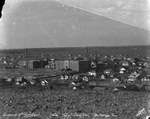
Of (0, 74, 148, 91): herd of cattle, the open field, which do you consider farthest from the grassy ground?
(0, 74, 148, 91): herd of cattle

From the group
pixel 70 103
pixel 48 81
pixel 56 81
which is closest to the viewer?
pixel 70 103

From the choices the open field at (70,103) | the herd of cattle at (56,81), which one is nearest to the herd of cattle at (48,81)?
the herd of cattle at (56,81)

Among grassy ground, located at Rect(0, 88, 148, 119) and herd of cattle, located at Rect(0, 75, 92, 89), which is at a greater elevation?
herd of cattle, located at Rect(0, 75, 92, 89)

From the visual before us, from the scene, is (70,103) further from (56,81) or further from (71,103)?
(56,81)

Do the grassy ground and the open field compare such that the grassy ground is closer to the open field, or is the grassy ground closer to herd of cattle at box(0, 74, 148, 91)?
the open field

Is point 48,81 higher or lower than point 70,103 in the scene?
higher

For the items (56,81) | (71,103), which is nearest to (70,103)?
(71,103)

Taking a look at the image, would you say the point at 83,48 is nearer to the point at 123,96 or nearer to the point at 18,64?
the point at 18,64

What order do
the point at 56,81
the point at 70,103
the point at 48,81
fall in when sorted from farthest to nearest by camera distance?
the point at 48,81 < the point at 56,81 < the point at 70,103

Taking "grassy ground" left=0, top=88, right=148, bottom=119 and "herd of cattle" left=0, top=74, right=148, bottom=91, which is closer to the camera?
"grassy ground" left=0, top=88, right=148, bottom=119

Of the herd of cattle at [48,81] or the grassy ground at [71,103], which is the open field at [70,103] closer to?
the grassy ground at [71,103]

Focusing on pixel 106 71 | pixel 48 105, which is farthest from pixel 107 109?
pixel 106 71
